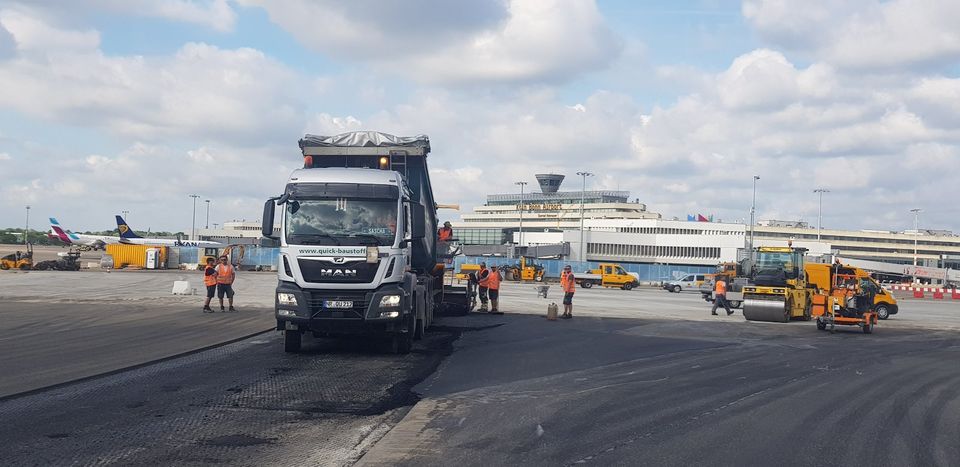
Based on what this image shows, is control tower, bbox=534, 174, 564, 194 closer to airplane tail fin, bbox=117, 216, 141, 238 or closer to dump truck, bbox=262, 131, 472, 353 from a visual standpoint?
airplane tail fin, bbox=117, 216, 141, 238

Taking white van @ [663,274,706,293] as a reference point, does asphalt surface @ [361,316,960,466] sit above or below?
below

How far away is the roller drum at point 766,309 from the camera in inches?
1047

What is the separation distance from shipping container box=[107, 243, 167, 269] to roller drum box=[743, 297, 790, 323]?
5461cm

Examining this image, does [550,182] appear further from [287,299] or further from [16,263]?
[287,299]

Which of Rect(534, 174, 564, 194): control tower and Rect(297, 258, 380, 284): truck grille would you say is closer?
Rect(297, 258, 380, 284): truck grille

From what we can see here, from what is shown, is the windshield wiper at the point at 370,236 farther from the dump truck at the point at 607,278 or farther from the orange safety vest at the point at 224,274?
the dump truck at the point at 607,278

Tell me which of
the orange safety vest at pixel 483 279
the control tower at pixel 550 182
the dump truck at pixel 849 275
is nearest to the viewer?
the orange safety vest at pixel 483 279

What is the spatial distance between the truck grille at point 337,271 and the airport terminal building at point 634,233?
3363 inches

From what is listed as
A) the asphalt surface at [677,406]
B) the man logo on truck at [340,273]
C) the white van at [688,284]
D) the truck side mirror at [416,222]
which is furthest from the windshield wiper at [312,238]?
the white van at [688,284]

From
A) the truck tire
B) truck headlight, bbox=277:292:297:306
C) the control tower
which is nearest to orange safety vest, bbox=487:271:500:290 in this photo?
the truck tire

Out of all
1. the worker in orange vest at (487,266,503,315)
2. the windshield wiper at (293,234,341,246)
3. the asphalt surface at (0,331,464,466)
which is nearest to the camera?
the asphalt surface at (0,331,464,466)

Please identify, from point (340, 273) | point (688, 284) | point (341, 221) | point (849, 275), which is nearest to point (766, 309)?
point (849, 275)

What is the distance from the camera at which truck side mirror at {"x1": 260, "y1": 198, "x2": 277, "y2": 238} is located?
1364 cm

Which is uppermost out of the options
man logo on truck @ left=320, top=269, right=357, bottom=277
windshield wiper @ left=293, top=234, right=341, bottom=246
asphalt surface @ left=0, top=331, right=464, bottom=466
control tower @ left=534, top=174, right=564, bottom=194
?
control tower @ left=534, top=174, right=564, bottom=194
